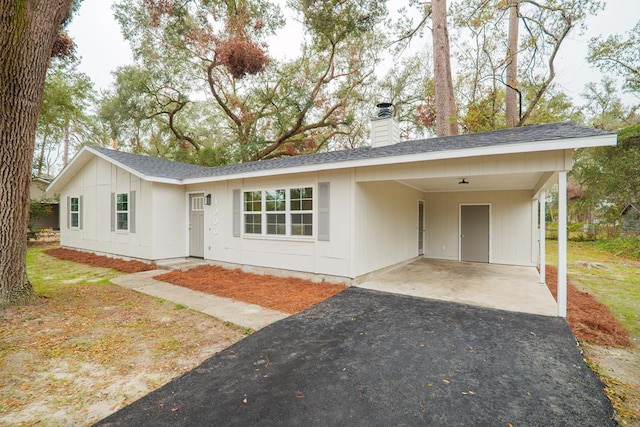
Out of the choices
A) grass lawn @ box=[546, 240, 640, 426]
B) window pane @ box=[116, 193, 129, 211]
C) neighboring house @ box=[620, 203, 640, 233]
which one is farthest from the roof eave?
neighboring house @ box=[620, 203, 640, 233]

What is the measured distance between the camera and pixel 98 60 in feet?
68.4

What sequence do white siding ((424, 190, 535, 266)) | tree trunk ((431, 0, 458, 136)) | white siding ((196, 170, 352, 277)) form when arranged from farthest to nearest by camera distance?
tree trunk ((431, 0, 458, 136)) < white siding ((424, 190, 535, 266)) < white siding ((196, 170, 352, 277))

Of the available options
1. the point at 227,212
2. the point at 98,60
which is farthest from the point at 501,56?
the point at 98,60

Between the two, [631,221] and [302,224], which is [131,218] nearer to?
[302,224]

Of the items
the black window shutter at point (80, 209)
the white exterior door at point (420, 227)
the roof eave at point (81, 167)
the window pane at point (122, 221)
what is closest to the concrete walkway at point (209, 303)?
the roof eave at point (81, 167)

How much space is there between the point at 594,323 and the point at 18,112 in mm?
9320

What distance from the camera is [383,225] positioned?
7.29 metres

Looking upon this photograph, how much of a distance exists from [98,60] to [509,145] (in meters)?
26.9

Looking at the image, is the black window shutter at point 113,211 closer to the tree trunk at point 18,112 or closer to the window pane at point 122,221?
the window pane at point 122,221

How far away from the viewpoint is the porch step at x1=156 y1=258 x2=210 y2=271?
26.7 feet

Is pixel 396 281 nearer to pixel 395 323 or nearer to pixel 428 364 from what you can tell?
pixel 395 323

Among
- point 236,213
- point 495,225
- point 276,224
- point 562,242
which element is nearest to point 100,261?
point 236,213

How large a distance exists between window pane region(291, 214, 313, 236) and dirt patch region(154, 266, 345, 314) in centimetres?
111

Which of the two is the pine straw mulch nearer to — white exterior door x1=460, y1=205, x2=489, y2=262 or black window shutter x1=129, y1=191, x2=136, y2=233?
white exterior door x1=460, y1=205, x2=489, y2=262
